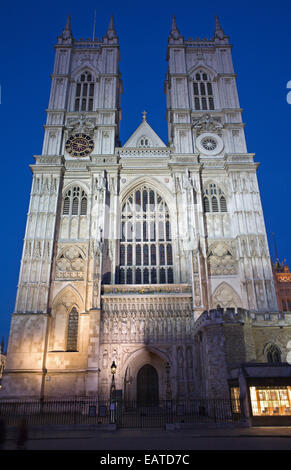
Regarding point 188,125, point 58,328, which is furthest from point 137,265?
point 188,125

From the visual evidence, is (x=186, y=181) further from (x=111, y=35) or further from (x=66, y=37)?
(x=66, y=37)

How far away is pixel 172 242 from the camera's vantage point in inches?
1155

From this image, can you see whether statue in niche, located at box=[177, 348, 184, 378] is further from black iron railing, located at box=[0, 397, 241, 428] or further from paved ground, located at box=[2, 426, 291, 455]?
paved ground, located at box=[2, 426, 291, 455]

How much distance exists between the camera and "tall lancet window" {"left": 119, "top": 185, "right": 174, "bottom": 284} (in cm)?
2894

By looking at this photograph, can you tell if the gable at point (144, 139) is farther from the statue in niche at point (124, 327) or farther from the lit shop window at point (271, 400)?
the lit shop window at point (271, 400)

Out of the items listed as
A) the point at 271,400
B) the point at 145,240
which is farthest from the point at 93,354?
the point at 271,400

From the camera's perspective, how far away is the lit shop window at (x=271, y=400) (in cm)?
1445

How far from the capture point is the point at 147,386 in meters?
24.7

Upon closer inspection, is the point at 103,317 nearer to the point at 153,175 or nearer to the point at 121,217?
the point at 121,217

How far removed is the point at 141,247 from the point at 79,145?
12.3 meters

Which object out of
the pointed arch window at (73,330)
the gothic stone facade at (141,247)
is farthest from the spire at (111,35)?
the pointed arch window at (73,330)

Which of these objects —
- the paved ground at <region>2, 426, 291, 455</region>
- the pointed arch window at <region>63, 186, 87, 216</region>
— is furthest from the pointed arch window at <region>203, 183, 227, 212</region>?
the paved ground at <region>2, 426, 291, 455</region>

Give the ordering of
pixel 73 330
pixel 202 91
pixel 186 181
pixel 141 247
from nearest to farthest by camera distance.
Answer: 1. pixel 73 330
2. pixel 141 247
3. pixel 186 181
4. pixel 202 91
